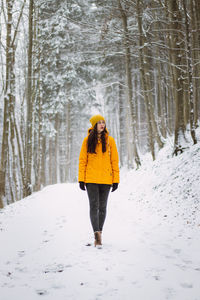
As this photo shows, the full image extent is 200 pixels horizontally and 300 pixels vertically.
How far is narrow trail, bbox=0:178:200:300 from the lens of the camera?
232cm

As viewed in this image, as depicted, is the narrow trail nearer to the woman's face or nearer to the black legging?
the black legging

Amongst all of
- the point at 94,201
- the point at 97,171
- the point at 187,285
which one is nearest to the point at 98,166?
the point at 97,171

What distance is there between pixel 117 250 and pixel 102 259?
0.45m

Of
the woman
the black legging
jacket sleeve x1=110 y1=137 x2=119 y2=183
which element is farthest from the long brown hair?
the black legging

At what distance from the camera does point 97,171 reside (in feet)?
12.5

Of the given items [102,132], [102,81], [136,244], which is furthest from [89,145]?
[102,81]

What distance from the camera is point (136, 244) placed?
376 cm

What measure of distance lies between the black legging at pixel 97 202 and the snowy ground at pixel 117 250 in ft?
1.28

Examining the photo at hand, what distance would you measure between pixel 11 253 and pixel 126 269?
1.93 metres

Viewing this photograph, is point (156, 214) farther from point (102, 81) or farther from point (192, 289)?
point (102, 81)

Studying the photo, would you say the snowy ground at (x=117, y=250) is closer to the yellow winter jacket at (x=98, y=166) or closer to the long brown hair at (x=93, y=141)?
the yellow winter jacket at (x=98, y=166)

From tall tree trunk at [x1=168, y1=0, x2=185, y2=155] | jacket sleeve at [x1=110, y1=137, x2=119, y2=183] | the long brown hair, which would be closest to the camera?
the long brown hair

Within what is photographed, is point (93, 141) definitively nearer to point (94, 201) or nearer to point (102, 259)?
point (94, 201)

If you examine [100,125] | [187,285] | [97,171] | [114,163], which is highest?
[100,125]
